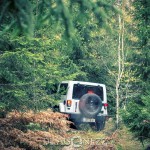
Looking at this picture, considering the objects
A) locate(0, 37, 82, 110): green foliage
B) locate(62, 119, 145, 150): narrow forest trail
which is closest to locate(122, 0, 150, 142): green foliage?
locate(62, 119, 145, 150): narrow forest trail

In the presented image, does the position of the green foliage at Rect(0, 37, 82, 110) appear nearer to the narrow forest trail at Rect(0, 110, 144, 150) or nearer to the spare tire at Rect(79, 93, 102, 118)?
the narrow forest trail at Rect(0, 110, 144, 150)

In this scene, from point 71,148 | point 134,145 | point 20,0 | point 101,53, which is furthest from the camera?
point 101,53

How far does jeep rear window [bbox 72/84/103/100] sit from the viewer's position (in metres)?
12.9

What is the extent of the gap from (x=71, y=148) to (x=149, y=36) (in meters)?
4.34

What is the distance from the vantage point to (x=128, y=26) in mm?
18375

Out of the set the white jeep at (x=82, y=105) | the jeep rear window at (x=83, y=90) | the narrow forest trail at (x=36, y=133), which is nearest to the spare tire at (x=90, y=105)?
the white jeep at (x=82, y=105)

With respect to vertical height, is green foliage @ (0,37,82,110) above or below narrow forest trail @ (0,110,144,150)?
above

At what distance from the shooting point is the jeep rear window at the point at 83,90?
42.3 ft

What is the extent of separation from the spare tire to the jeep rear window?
664 mm

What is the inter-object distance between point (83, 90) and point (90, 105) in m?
0.97

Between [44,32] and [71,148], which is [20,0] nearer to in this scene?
[44,32]

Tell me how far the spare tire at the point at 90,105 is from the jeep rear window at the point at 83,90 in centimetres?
66

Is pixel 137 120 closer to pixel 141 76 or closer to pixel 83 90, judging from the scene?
pixel 141 76

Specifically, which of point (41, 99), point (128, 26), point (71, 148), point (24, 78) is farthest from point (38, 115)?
point (128, 26)
